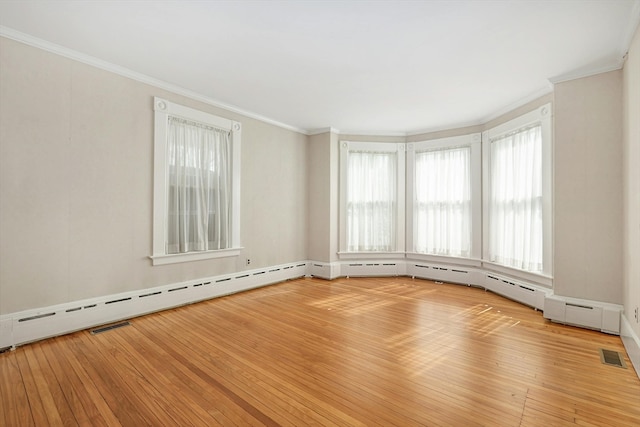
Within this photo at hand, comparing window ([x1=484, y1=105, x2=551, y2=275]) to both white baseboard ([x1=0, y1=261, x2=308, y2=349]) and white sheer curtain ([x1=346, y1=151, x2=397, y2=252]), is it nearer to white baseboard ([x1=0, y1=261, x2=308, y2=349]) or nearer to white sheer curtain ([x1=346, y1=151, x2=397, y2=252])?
white sheer curtain ([x1=346, y1=151, x2=397, y2=252])

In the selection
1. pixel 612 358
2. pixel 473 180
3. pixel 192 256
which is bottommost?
pixel 612 358

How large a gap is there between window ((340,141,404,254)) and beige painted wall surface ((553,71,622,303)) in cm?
313

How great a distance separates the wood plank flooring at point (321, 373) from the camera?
2041 millimetres

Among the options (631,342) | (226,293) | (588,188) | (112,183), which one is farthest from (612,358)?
(112,183)

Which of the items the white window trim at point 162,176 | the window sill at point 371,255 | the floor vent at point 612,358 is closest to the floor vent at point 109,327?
the white window trim at point 162,176

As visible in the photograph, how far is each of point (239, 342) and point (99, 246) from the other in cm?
214

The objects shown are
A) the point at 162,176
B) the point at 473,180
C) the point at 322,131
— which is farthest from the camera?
the point at 322,131

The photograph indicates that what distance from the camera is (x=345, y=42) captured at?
126 inches

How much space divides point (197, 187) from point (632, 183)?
17.7 ft

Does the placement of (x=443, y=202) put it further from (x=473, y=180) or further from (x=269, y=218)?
(x=269, y=218)

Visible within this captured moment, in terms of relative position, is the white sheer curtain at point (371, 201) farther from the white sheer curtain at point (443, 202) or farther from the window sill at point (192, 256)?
the window sill at point (192, 256)

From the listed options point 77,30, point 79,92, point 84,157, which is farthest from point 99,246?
point 77,30

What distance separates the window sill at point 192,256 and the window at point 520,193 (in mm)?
4711

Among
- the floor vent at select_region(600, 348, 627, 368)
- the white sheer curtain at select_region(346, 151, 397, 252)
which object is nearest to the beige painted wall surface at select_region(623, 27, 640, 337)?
the floor vent at select_region(600, 348, 627, 368)
